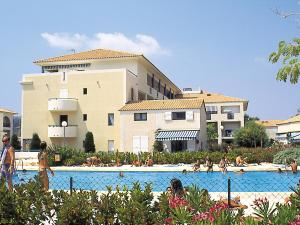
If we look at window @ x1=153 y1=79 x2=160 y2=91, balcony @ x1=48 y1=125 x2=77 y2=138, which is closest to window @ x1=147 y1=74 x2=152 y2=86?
window @ x1=153 y1=79 x2=160 y2=91

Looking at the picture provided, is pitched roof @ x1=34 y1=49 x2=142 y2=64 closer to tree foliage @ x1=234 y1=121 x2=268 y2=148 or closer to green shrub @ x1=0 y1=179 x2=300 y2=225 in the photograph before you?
tree foliage @ x1=234 y1=121 x2=268 y2=148

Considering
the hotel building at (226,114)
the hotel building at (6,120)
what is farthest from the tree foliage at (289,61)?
the hotel building at (6,120)

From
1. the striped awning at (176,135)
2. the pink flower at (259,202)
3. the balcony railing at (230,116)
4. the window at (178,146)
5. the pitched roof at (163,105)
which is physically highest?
the balcony railing at (230,116)

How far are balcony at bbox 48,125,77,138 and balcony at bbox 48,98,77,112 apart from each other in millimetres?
1839

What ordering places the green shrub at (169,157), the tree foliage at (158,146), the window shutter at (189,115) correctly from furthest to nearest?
the window shutter at (189,115) → the tree foliage at (158,146) → the green shrub at (169,157)

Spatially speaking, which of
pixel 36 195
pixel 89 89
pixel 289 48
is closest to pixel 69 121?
pixel 89 89

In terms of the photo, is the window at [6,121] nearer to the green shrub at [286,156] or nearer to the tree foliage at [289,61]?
the green shrub at [286,156]

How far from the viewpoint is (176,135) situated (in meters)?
39.3

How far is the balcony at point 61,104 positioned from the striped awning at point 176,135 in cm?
1023

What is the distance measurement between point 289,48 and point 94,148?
30.1 metres

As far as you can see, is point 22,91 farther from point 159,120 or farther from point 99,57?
point 159,120

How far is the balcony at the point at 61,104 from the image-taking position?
43156 millimetres

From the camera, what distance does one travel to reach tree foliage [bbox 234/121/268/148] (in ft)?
179

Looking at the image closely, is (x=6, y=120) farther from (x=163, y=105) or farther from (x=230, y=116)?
(x=163, y=105)
